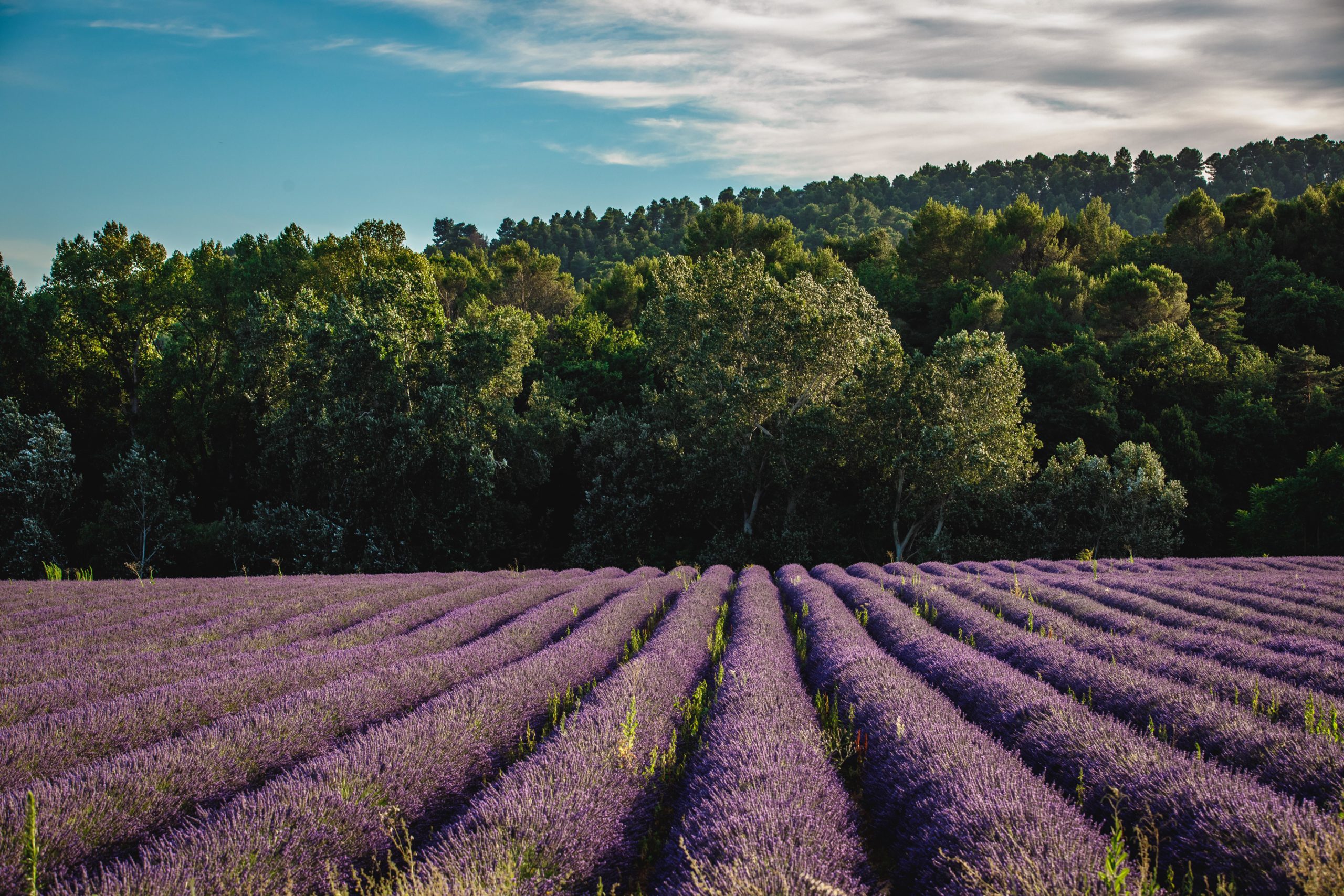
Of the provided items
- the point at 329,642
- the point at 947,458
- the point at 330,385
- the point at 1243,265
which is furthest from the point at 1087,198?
the point at 329,642

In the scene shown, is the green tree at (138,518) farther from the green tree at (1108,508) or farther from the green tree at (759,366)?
the green tree at (1108,508)

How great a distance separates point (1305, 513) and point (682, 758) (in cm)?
2973

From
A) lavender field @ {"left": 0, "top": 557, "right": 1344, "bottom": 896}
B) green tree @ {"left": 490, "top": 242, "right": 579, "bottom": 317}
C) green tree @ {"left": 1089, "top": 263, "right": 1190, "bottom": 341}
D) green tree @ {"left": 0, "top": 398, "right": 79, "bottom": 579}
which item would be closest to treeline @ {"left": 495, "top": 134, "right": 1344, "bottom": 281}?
green tree @ {"left": 490, "top": 242, "right": 579, "bottom": 317}

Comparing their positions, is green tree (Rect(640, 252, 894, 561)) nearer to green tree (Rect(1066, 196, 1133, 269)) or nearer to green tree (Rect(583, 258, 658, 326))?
green tree (Rect(583, 258, 658, 326))

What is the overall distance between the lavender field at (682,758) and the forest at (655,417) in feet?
53.0

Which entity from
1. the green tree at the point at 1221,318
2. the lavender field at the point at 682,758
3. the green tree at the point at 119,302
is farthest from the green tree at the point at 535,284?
the lavender field at the point at 682,758

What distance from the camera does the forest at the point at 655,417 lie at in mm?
24250

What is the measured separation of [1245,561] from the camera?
52.4 feet

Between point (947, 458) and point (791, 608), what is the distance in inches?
540

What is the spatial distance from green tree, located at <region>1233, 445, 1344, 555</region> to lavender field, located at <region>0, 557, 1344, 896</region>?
1949 cm

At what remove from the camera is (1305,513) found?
2388cm

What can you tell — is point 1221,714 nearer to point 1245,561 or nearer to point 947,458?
point 1245,561

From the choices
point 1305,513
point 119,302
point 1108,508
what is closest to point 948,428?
point 1108,508

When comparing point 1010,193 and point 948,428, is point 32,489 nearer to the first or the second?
point 948,428
